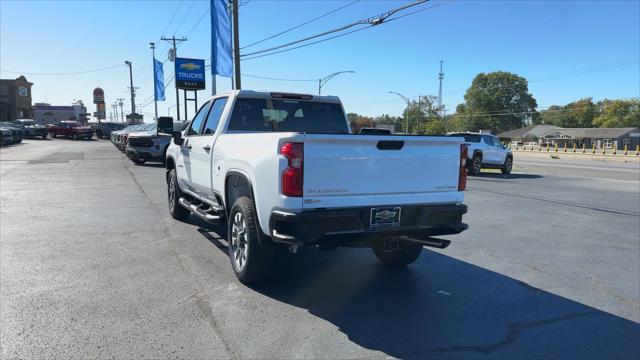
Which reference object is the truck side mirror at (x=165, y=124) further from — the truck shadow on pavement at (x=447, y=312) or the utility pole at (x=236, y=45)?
the utility pole at (x=236, y=45)

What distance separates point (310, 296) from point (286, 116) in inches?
99.9

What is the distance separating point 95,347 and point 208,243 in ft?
10.2

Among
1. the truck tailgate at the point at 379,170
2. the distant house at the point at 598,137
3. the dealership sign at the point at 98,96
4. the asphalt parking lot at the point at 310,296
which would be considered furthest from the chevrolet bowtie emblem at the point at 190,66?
the distant house at the point at 598,137

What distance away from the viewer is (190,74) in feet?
107

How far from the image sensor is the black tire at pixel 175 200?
312 inches

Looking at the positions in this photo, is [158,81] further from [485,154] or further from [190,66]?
[485,154]

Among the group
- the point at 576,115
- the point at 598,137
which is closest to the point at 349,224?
the point at 598,137

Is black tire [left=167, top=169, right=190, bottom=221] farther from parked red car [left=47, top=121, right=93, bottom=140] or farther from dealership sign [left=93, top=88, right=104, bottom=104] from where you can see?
dealership sign [left=93, top=88, right=104, bottom=104]

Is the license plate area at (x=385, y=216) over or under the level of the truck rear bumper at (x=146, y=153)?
over

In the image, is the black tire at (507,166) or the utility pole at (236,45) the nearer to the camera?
the black tire at (507,166)

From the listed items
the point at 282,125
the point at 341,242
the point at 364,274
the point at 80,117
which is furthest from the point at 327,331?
the point at 80,117

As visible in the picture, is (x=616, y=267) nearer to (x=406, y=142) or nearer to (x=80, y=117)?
(x=406, y=142)

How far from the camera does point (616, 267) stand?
19.7ft

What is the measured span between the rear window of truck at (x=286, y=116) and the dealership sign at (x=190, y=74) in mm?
27541
